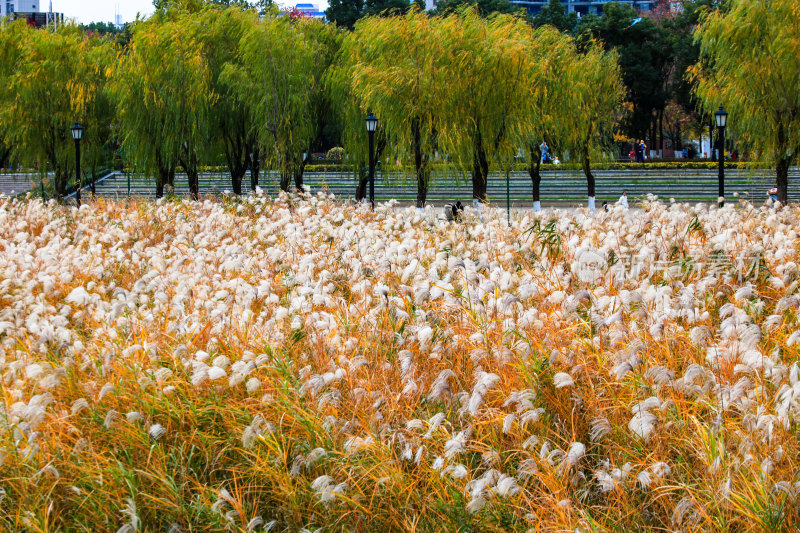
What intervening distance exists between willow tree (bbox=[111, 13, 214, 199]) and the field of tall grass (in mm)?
18004

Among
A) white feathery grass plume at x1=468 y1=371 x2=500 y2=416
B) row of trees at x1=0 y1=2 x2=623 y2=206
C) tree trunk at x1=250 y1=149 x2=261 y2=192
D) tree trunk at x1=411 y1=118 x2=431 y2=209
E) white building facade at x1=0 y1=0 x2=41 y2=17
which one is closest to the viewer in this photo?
white feathery grass plume at x1=468 y1=371 x2=500 y2=416

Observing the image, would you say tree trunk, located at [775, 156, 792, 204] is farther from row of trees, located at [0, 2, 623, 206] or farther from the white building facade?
the white building facade

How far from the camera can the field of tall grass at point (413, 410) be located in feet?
14.5

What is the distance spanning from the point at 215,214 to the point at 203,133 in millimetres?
12342

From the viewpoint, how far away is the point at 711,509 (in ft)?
13.9

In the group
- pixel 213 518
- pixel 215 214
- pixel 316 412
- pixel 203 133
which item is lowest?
pixel 213 518

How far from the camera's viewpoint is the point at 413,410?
5.31 metres

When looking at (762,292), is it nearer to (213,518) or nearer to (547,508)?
(547,508)

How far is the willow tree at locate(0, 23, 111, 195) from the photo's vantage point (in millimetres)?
27047

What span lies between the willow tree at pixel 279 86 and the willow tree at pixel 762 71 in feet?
38.4

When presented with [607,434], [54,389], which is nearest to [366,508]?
[607,434]

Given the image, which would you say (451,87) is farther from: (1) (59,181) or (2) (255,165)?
(1) (59,181)

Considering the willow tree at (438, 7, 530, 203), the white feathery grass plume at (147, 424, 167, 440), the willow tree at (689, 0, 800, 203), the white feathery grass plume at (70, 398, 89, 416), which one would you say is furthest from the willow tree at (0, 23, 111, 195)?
the white feathery grass plume at (147, 424, 167, 440)

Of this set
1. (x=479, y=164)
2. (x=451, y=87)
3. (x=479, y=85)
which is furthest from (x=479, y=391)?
(x=479, y=164)
